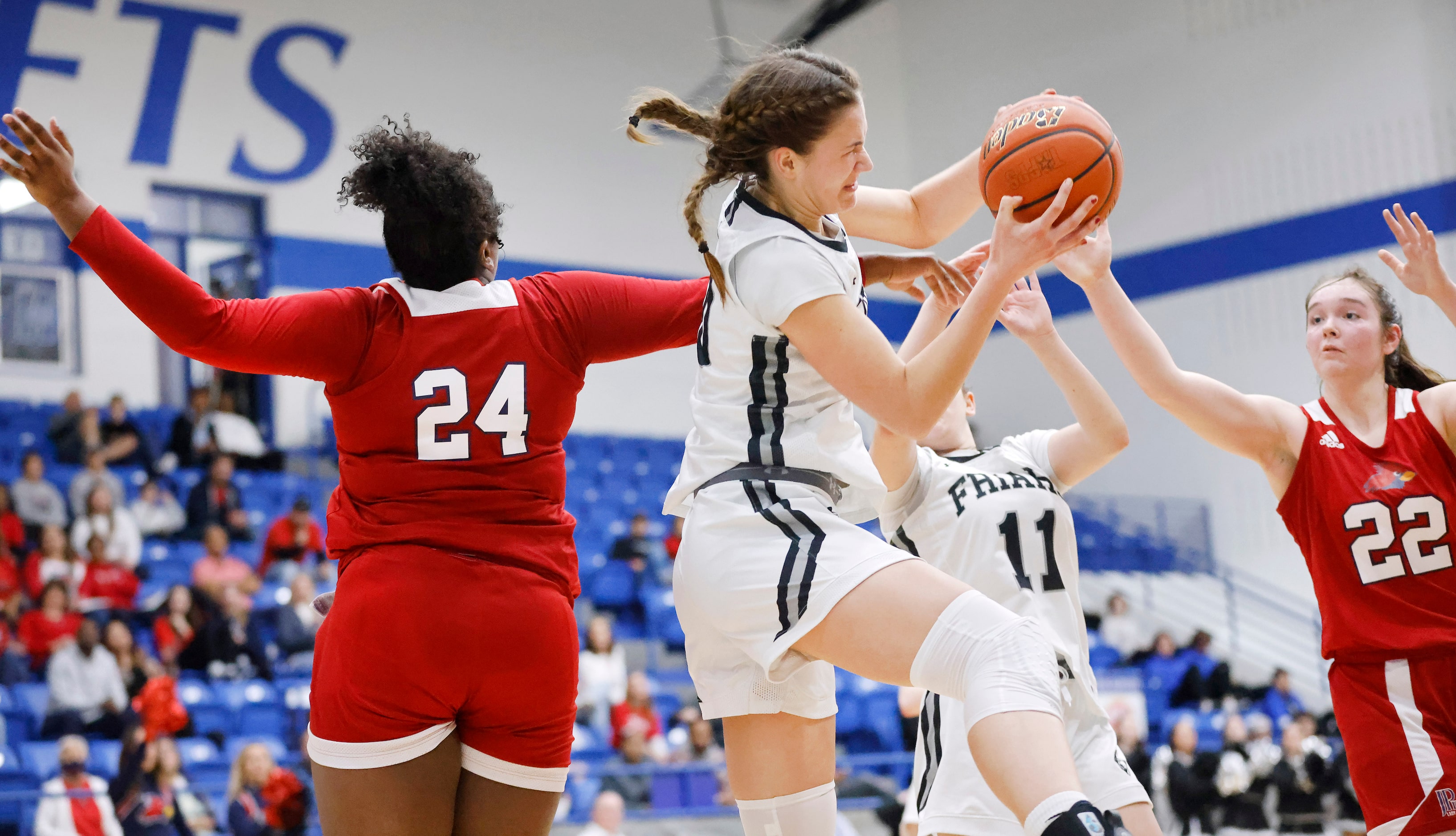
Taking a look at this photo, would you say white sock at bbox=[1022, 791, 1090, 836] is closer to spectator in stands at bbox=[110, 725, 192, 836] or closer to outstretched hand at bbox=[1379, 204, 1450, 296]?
outstretched hand at bbox=[1379, 204, 1450, 296]

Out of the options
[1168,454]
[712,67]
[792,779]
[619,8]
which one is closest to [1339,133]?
[1168,454]

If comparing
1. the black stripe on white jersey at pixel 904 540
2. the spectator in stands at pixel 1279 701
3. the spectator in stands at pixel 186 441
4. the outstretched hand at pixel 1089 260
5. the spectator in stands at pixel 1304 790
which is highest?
the spectator in stands at pixel 186 441

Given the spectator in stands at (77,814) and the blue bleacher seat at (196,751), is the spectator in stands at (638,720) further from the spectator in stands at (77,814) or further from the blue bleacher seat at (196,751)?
the spectator in stands at (77,814)

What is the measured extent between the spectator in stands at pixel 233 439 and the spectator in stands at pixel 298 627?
125 inches

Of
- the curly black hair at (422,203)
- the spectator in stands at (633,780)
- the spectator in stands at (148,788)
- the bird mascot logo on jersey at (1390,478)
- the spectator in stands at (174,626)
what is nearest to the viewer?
the curly black hair at (422,203)

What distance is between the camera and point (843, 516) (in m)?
2.88

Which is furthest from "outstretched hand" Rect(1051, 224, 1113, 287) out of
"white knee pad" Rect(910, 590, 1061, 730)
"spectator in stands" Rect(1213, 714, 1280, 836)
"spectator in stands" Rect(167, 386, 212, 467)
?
"spectator in stands" Rect(167, 386, 212, 467)

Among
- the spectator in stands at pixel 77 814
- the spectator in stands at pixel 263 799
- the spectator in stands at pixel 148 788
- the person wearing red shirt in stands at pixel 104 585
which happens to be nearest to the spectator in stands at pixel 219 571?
the person wearing red shirt in stands at pixel 104 585

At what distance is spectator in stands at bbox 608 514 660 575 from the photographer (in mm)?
13648

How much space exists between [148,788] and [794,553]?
22.4 ft

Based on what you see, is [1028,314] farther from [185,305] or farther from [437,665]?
[185,305]

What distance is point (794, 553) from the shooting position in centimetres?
250

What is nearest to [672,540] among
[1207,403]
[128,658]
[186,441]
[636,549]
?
[636,549]

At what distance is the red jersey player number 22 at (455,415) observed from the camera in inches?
109
